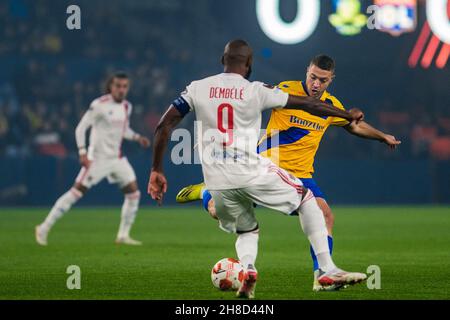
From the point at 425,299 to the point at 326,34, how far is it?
2203 cm

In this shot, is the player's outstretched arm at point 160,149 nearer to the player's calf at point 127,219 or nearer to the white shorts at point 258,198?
the white shorts at point 258,198

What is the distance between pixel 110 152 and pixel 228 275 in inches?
310

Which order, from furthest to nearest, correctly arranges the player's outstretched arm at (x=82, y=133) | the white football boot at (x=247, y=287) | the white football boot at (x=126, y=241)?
the player's outstretched arm at (x=82, y=133) < the white football boot at (x=126, y=241) < the white football boot at (x=247, y=287)

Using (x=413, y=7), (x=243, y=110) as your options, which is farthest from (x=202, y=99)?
(x=413, y=7)

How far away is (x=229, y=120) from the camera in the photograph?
8.17 meters

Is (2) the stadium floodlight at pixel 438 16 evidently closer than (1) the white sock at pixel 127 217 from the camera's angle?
No

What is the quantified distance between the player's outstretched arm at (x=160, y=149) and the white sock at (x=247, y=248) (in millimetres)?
869

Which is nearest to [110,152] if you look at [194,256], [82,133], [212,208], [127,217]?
[82,133]

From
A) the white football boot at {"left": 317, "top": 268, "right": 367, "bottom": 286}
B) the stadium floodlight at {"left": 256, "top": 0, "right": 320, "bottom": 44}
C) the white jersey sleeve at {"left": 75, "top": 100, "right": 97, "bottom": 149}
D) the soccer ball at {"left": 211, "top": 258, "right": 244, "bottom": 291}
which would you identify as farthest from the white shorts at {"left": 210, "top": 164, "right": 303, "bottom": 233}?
the stadium floodlight at {"left": 256, "top": 0, "right": 320, "bottom": 44}

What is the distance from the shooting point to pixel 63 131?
26.3 m

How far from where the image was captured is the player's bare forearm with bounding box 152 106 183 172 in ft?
26.6

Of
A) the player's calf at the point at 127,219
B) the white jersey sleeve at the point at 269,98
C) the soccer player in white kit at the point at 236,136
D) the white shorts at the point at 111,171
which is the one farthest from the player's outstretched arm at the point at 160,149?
the white shorts at the point at 111,171

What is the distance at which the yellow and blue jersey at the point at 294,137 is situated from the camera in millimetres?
9617

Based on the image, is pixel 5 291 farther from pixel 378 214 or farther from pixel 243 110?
pixel 378 214
